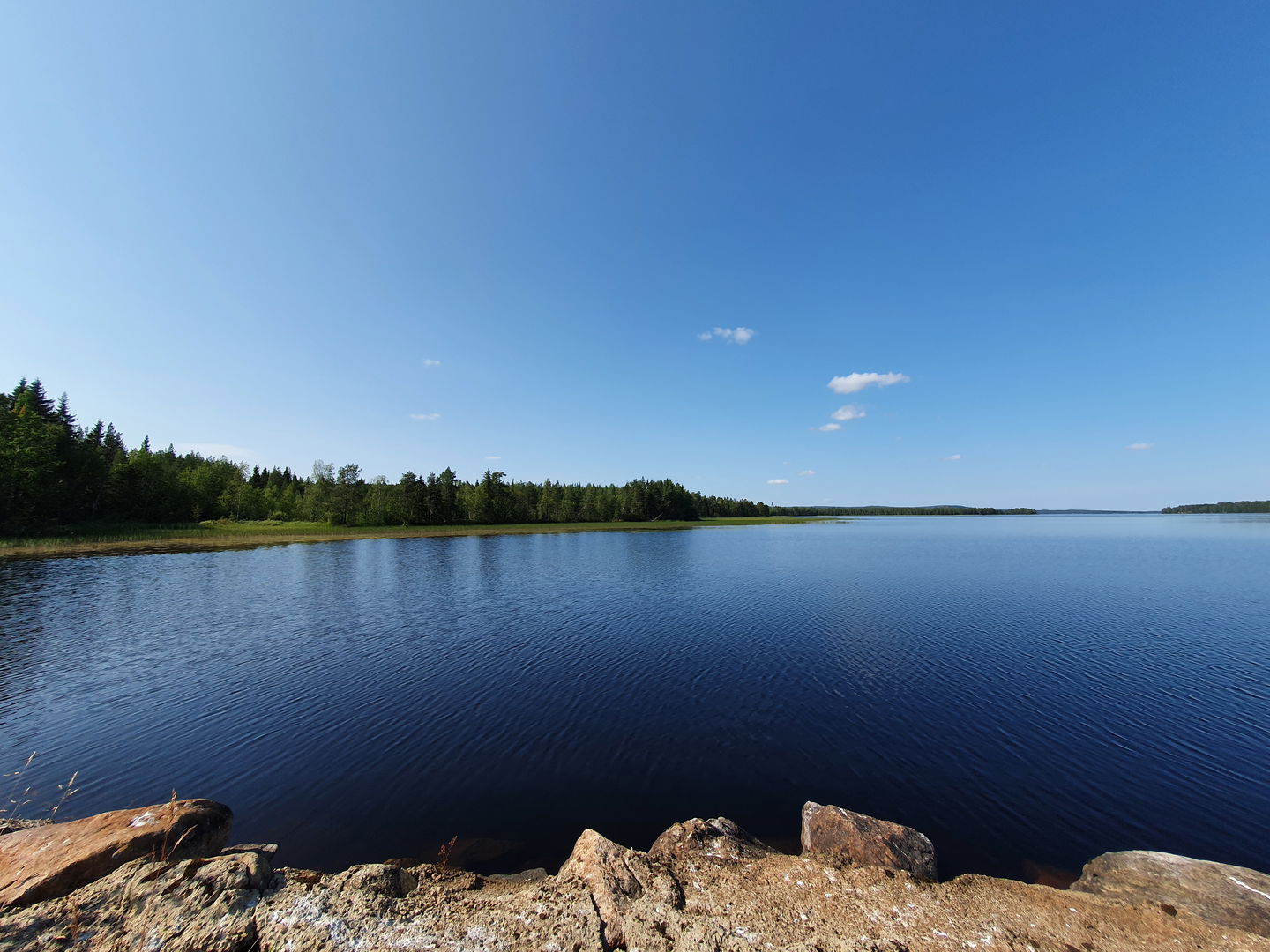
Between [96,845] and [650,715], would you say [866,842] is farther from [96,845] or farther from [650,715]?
[96,845]

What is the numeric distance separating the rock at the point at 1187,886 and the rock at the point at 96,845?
18969mm

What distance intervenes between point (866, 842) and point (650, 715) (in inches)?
383

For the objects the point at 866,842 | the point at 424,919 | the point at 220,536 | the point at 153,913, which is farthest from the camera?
the point at 220,536

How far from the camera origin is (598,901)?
816 cm

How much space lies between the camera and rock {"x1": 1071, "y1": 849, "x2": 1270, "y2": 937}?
27.6 feet

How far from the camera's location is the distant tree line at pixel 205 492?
8162 cm

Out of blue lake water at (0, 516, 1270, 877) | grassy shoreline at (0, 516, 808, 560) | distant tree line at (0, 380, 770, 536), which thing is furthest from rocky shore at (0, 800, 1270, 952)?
distant tree line at (0, 380, 770, 536)

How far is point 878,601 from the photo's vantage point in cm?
3866

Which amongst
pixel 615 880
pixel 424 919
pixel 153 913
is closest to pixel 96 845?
pixel 153 913

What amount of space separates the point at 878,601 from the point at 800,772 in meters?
28.4

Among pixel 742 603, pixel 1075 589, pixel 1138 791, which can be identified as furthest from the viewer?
pixel 1075 589

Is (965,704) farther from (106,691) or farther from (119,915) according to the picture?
(106,691)

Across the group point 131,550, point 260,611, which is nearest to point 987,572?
point 260,611

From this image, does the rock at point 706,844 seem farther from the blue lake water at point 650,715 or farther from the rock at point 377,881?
the rock at point 377,881
